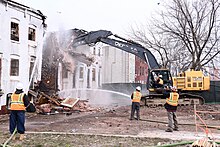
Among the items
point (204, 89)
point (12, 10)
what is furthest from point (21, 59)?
point (204, 89)

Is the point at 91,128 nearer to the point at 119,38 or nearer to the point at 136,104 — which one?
the point at 136,104

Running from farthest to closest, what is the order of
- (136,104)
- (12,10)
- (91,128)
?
(12,10), (136,104), (91,128)

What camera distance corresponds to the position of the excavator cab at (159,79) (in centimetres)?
2122

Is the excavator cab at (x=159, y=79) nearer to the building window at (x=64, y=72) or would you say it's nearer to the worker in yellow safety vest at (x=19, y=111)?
the building window at (x=64, y=72)

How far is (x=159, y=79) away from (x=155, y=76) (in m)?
0.55

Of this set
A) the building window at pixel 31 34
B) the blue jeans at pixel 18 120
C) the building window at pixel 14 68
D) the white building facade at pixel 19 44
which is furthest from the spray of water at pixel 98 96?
the blue jeans at pixel 18 120

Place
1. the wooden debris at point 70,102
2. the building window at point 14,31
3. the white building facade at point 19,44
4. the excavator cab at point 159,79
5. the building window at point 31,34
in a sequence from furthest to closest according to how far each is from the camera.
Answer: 1. the excavator cab at point 159,79
2. the building window at point 31,34
3. the wooden debris at point 70,102
4. the building window at point 14,31
5. the white building facade at point 19,44

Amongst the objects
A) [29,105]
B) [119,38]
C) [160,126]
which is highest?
[119,38]

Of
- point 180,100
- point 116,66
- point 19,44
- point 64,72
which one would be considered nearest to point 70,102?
point 19,44

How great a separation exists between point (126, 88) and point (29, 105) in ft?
116

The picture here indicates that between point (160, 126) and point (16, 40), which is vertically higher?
point (16, 40)

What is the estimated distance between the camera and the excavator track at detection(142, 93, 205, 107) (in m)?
21.5

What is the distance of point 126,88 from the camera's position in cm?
4425

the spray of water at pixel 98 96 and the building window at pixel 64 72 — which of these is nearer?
the building window at pixel 64 72
